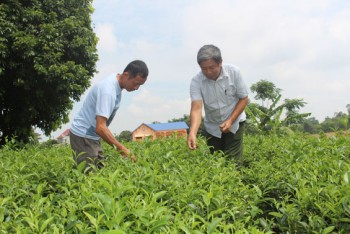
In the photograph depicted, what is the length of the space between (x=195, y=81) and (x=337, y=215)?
2743 millimetres

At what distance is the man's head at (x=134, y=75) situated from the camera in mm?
4145

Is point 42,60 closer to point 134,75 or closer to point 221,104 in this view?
point 221,104

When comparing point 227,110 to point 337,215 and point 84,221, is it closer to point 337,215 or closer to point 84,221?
point 337,215

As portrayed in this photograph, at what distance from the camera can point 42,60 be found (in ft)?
50.0

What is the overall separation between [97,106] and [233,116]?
5.05 ft

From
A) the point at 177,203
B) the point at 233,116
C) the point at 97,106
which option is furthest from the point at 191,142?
→ the point at 177,203

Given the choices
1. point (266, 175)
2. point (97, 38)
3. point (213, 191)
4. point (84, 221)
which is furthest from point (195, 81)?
point (97, 38)

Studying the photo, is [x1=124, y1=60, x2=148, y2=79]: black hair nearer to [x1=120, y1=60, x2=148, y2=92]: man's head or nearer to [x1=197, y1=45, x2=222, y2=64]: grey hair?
[x1=120, y1=60, x2=148, y2=92]: man's head

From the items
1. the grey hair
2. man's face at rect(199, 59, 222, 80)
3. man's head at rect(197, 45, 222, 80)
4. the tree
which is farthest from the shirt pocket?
the tree

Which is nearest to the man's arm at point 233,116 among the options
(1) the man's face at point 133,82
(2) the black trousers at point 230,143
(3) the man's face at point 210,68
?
(2) the black trousers at point 230,143

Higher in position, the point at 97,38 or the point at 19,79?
the point at 97,38

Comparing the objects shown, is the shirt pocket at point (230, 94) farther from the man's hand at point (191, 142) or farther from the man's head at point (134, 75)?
the man's head at point (134, 75)

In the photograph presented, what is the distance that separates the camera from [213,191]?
8.42 ft

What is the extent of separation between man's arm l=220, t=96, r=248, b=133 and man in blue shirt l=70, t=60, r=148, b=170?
1.03m
